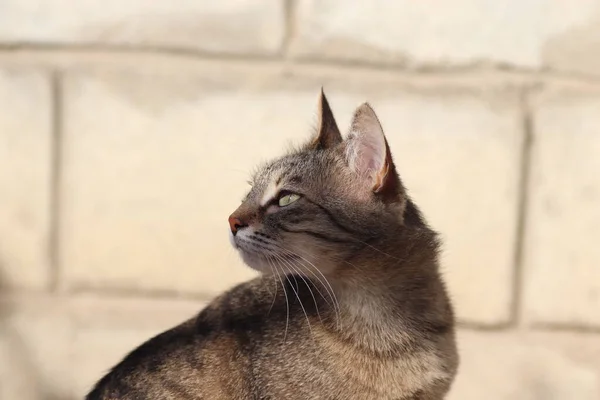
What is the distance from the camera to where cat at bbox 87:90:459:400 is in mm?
1025

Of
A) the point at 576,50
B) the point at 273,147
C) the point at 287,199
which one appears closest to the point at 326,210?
the point at 287,199

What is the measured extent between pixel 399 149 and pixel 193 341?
75cm

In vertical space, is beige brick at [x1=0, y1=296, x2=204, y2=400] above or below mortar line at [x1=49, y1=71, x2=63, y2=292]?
below

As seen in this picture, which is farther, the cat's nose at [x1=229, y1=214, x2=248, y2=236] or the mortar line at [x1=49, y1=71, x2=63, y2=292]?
the mortar line at [x1=49, y1=71, x2=63, y2=292]

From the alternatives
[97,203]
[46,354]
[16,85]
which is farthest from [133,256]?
[16,85]

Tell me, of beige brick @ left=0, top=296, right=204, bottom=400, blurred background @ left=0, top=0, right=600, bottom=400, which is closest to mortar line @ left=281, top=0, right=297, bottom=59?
blurred background @ left=0, top=0, right=600, bottom=400

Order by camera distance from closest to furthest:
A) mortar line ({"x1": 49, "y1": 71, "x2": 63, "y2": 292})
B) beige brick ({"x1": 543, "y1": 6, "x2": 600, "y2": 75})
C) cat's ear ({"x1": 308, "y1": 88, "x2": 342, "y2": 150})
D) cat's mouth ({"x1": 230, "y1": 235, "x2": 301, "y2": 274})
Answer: cat's mouth ({"x1": 230, "y1": 235, "x2": 301, "y2": 274}) < cat's ear ({"x1": 308, "y1": 88, "x2": 342, "y2": 150}) < beige brick ({"x1": 543, "y1": 6, "x2": 600, "y2": 75}) < mortar line ({"x1": 49, "y1": 71, "x2": 63, "y2": 292})

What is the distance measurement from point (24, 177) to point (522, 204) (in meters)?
1.21

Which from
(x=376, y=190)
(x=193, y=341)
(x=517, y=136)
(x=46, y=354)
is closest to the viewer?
(x=376, y=190)

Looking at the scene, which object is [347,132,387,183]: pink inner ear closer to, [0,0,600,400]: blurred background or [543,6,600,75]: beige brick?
[0,0,600,400]: blurred background

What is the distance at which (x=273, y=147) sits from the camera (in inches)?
66.5

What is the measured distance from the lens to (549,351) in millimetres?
1680

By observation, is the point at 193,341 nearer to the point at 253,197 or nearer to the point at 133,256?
the point at 253,197

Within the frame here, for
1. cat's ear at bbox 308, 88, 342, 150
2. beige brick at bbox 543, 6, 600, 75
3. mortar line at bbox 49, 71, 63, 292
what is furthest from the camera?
mortar line at bbox 49, 71, 63, 292
